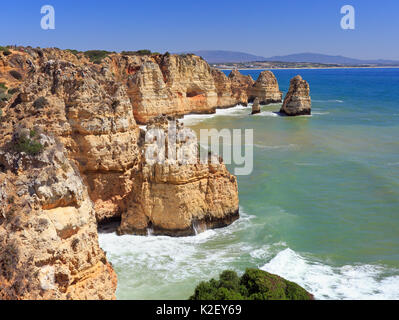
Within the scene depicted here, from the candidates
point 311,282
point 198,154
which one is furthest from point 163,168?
point 311,282

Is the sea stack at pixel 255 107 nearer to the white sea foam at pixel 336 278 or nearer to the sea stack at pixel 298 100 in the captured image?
the sea stack at pixel 298 100

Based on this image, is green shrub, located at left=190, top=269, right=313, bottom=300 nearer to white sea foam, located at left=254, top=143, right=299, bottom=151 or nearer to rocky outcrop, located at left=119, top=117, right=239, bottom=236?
rocky outcrop, located at left=119, top=117, right=239, bottom=236

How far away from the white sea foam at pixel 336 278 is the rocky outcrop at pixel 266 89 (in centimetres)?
5901

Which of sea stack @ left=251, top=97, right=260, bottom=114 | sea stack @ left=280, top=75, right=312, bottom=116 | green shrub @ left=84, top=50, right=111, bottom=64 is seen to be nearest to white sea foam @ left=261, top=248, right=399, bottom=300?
sea stack @ left=251, top=97, right=260, bottom=114

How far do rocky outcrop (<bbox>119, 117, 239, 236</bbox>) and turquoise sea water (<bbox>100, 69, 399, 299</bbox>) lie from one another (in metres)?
0.62

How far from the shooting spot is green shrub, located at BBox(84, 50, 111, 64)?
2178 inches

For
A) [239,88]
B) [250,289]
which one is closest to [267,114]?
[239,88]

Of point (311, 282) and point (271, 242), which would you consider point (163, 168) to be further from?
point (311, 282)

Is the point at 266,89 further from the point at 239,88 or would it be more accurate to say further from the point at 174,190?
the point at 174,190

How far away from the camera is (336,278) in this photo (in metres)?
13.1

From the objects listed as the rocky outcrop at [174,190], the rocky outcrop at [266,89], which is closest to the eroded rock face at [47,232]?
the rocky outcrop at [174,190]

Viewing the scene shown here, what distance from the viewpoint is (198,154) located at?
15898mm

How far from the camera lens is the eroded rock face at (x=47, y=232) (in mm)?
6816

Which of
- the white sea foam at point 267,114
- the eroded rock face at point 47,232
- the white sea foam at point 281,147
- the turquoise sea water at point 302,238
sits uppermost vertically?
the white sea foam at point 267,114
